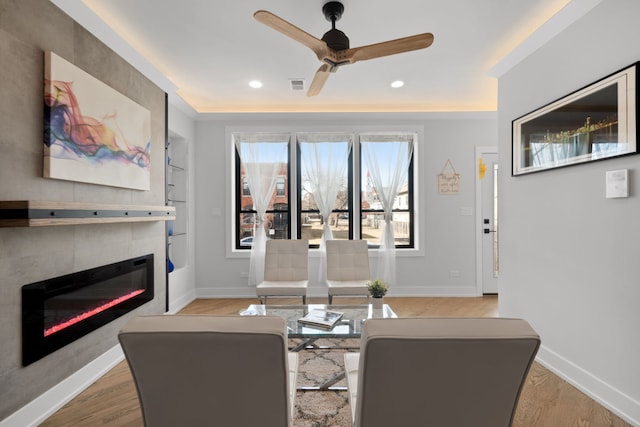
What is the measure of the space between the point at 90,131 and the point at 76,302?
1177 mm

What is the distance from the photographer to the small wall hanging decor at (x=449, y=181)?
4.58m

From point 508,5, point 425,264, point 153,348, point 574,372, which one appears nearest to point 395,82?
point 508,5

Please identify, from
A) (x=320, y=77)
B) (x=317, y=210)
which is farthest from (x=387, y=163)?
(x=320, y=77)

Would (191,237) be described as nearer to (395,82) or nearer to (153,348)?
(395,82)

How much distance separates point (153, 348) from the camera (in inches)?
40.1

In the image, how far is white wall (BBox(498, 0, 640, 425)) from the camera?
191 centimetres

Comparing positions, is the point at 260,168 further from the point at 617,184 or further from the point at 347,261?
the point at 617,184

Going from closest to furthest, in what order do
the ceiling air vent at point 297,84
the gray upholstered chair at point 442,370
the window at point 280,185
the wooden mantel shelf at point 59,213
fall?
the gray upholstered chair at point 442,370 < the wooden mantel shelf at point 59,213 < the ceiling air vent at point 297,84 < the window at point 280,185

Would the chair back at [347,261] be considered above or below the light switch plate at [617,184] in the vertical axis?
below

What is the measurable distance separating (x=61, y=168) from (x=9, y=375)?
3.84ft

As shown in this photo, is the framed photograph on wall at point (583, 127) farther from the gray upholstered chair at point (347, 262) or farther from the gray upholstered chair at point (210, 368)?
the gray upholstered chair at point (210, 368)

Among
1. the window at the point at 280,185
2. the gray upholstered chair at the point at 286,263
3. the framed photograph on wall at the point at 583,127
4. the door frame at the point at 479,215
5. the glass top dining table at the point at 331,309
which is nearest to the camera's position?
the framed photograph on wall at the point at 583,127

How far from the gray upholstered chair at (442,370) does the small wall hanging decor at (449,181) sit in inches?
149

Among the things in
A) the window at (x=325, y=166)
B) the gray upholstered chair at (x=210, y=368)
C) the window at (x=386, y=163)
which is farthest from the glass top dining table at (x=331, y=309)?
the window at (x=386, y=163)
